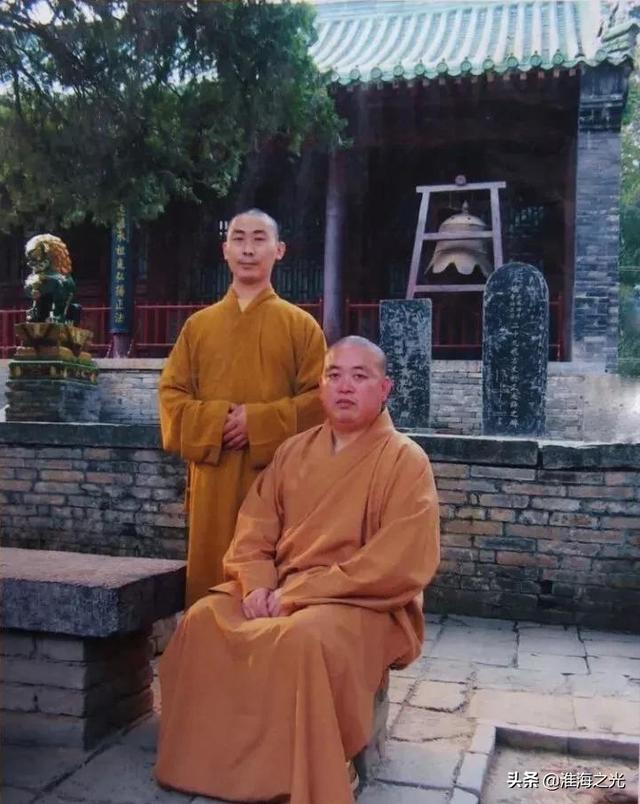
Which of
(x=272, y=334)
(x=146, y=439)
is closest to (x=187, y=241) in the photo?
(x=146, y=439)

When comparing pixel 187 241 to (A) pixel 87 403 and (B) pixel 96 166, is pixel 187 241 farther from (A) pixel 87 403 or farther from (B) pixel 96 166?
(B) pixel 96 166

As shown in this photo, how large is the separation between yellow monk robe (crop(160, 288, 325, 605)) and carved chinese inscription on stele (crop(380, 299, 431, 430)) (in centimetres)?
318

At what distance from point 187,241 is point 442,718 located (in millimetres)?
4578

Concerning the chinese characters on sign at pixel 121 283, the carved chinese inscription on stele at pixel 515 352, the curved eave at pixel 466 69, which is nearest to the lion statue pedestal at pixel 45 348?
the chinese characters on sign at pixel 121 283

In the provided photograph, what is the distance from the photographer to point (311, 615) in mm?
2160

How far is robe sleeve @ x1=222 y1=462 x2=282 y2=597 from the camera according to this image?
2.42 metres

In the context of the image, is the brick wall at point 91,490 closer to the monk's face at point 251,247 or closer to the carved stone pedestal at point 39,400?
the carved stone pedestal at point 39,400

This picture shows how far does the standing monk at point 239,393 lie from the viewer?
2.71 m

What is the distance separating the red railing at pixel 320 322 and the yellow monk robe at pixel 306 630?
4.33 m

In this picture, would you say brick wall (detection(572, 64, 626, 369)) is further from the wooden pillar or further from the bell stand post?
the wooden pillar

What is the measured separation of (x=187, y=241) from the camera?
6383 mm

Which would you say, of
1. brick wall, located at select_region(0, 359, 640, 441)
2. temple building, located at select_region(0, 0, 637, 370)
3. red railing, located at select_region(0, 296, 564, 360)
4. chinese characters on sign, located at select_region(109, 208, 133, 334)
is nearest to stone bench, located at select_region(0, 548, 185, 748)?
brick wall, located at select_region(0, 359, 640, 441)

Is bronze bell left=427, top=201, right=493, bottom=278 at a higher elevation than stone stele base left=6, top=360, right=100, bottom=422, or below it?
higher

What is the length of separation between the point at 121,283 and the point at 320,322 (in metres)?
1.95
